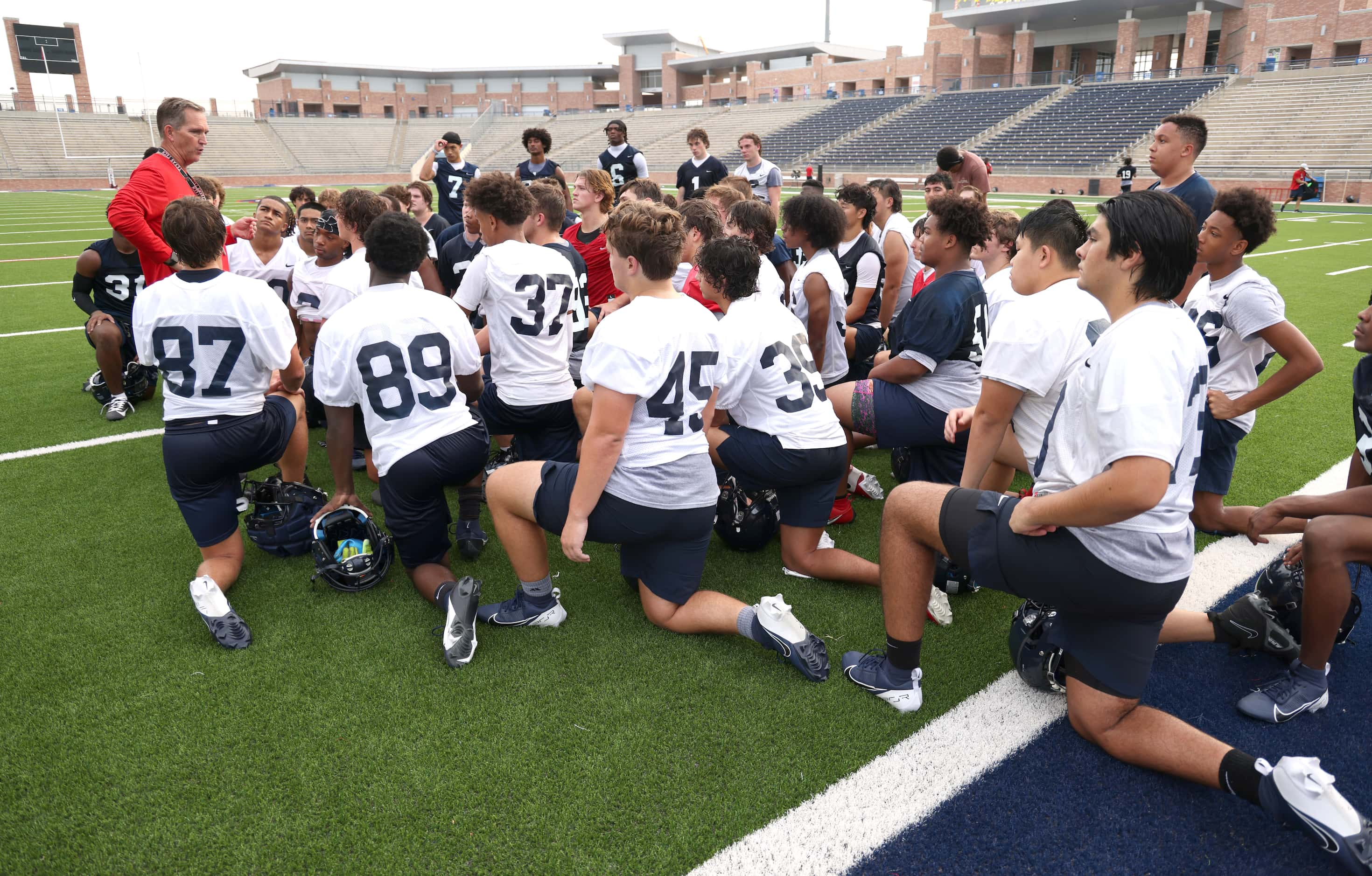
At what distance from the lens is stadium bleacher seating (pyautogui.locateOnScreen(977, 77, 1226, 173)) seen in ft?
113

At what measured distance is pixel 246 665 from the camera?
10.8ft

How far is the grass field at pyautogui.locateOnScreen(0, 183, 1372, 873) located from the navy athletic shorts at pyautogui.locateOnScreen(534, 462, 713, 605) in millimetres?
297

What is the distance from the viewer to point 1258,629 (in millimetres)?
3176

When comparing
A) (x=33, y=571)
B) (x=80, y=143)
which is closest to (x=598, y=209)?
(x=33, y=571)

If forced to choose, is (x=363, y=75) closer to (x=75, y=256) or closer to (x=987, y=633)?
(x=75, y=256)

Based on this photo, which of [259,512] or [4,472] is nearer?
[259,512]

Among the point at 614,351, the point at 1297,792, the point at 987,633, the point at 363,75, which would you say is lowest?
the point at 987,633

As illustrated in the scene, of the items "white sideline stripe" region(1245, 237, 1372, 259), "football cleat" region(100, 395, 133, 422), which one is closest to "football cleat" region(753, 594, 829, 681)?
"football cleat" region(100, 395, 133, 422)

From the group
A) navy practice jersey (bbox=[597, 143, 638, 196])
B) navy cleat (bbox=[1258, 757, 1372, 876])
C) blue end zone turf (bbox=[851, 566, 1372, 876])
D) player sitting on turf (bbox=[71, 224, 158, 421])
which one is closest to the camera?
navy cleat (bbox=[1258, 757, 1372, 876])

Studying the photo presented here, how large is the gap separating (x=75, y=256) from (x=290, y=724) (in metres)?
16.5

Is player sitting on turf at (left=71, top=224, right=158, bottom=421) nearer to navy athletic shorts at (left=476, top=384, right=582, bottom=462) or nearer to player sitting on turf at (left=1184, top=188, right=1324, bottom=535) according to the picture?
navy athletic shorts at (left=476, top=384, right=582, bottom=462)

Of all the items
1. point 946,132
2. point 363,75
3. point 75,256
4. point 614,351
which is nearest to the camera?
point 614,351

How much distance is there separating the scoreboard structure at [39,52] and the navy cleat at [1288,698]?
6529cm

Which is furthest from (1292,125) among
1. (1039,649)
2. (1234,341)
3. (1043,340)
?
(1039,649)
